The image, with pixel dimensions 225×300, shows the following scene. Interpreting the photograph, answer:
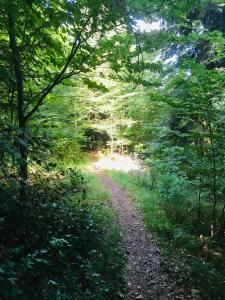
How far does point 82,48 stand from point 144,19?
125cm

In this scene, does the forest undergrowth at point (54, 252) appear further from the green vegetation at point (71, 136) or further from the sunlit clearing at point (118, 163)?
the sunlit clearing at point (118, 163)

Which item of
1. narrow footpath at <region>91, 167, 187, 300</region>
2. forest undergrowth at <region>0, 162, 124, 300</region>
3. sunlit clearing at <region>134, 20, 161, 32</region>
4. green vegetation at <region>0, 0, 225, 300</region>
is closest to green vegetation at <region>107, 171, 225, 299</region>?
green vegetation at <region>0, 0, 225, 300</region>

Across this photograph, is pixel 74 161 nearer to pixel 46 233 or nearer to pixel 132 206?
pixel 132 206

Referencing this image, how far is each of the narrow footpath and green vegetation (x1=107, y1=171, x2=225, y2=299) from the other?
0.25 metres

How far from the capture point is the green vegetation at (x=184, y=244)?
5996 millimetres

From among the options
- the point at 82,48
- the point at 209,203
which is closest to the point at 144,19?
the point at 82,48

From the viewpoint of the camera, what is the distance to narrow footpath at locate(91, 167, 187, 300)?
222 inches

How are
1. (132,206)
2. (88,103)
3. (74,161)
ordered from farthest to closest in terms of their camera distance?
1. (88,103)
2. (74,161)
3. (132,206)

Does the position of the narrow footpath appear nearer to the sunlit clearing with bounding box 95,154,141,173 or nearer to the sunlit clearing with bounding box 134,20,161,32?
the sunlit clearing with bounding box 134,20,161,32

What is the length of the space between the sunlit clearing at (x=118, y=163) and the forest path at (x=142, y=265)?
11.1 meters

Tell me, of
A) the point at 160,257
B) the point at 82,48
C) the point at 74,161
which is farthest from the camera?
the point at 74,161

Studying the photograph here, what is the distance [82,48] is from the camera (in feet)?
17.5

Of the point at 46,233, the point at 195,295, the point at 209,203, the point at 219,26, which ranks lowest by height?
the point at 195,295

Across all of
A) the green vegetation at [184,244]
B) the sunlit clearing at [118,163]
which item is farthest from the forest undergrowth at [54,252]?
the sunlit clearing at [118,163]
